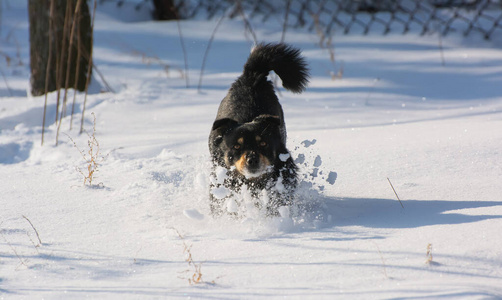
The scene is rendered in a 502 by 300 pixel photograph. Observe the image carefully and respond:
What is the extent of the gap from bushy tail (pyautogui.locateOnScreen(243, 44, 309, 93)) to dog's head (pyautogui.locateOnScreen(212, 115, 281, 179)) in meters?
0.67

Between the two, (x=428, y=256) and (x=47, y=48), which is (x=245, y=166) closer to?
(x=428, y=256)

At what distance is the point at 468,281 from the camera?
1.92 meters

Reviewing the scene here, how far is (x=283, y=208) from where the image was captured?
2.73 metres

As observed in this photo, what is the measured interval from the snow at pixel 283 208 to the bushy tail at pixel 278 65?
476mm

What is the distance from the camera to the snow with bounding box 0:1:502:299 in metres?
2.04

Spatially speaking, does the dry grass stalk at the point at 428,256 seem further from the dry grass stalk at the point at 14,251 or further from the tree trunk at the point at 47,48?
the tree trunk at the point at 47,48

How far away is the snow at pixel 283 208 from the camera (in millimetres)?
2041

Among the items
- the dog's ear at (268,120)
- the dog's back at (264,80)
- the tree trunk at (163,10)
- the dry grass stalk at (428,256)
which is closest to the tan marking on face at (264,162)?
the dog's ear at (268,120)

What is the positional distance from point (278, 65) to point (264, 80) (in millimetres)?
146

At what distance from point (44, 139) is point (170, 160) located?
4.54 feet

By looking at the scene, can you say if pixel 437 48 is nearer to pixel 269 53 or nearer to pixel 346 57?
pixel 346 57

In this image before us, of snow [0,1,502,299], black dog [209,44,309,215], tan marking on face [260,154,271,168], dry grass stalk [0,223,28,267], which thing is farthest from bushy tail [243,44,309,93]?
dry grass stalk [0,223,28,267]

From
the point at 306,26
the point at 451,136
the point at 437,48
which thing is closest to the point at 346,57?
the point at 437,48

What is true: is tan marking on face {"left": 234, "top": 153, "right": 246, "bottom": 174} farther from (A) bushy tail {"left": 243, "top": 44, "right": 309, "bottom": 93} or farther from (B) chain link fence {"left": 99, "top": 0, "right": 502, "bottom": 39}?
(B) chain link fence {"left": 99, "top": 0, "right": 502, "bottom": 39}
